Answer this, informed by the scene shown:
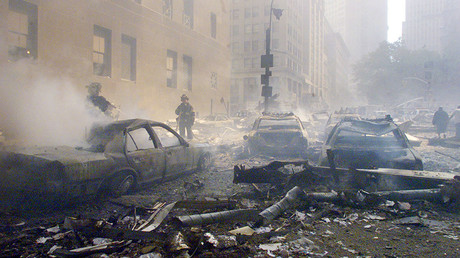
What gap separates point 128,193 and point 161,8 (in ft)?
51.0

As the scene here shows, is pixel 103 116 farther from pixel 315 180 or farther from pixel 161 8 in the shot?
pixel 161 8

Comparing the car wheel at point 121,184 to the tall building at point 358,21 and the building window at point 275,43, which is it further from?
the tall building at point 358,21

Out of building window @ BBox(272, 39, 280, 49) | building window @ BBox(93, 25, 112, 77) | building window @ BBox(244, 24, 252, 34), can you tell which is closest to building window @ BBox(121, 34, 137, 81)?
building window @ BBox(93, 25, 112, 77)

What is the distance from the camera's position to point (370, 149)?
223 inches

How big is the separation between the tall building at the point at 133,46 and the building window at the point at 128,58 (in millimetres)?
50

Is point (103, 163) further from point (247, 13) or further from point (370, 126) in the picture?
point (247, 13)

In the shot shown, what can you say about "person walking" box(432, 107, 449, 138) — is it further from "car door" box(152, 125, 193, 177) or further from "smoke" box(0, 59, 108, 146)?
"smoke" box(0, 59, 108, 146)

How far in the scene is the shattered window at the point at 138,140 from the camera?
5199mm

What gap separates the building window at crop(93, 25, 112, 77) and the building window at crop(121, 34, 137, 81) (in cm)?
117

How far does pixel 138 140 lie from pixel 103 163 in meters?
1.05

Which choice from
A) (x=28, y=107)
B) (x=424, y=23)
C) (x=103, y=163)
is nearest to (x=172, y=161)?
(x=103, y=163)

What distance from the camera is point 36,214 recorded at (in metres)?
3.96

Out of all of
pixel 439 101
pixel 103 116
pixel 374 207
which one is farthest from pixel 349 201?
pixel 439 101

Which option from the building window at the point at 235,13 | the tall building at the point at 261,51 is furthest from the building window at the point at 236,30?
the building window at the point at 235,13
